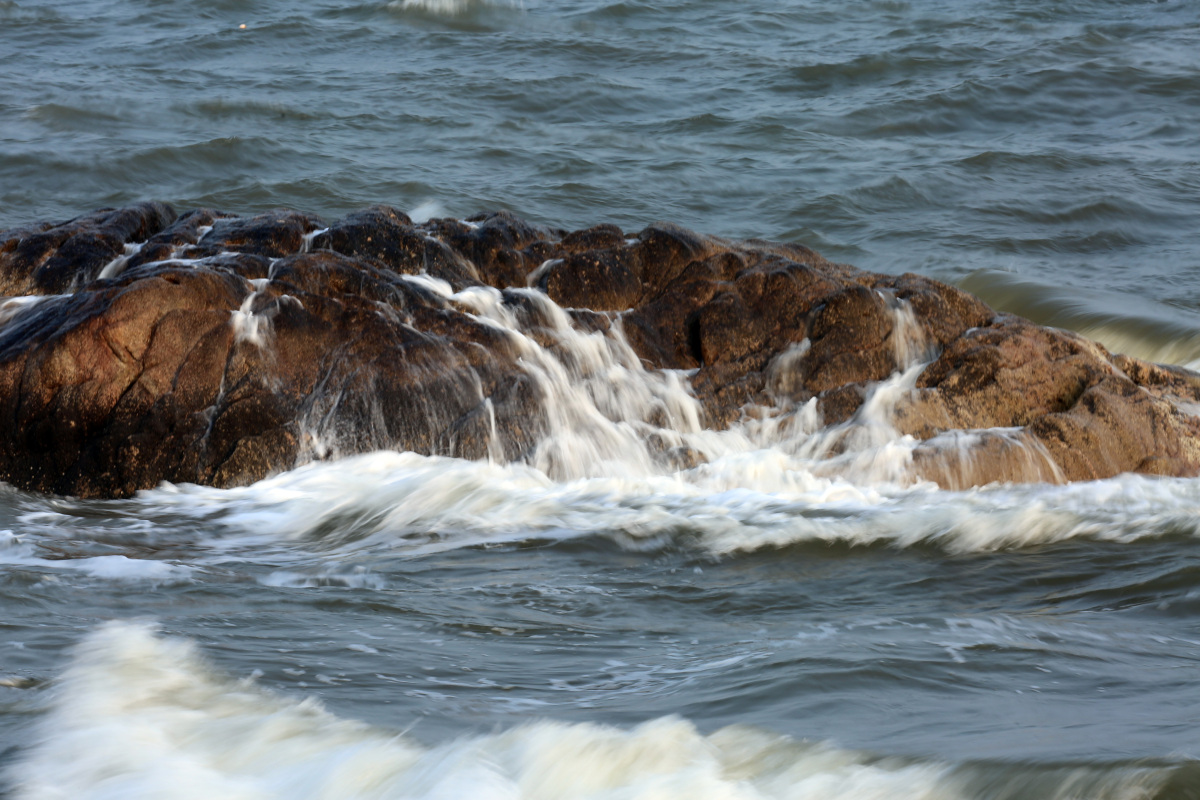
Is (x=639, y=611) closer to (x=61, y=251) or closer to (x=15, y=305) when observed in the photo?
(x=15, y=305)

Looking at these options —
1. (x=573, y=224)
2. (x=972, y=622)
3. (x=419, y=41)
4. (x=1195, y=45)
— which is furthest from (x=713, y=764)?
(x=1195, y=45)

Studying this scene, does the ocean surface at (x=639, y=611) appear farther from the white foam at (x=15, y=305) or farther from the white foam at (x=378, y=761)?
the white foam at (x=15, y=305)

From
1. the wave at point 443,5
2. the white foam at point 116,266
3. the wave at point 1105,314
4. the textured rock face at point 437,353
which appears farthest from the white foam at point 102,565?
the wave at point 443,5

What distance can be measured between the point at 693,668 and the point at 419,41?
15936 mm

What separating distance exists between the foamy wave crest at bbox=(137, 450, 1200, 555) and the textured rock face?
0.45 feet

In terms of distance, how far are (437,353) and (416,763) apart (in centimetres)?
283

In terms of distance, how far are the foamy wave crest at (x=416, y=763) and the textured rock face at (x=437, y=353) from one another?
229cm

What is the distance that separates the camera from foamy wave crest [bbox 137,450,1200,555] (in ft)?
15.2

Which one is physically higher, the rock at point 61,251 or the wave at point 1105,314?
the rock at point 61,251

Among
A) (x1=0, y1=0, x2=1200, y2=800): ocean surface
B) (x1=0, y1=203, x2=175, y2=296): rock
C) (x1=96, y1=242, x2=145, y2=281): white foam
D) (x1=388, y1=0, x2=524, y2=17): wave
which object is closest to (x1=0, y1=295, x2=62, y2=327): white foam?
(x1=0, y1=203, x2=175, y2=296): rock

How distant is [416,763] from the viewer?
2777 mm

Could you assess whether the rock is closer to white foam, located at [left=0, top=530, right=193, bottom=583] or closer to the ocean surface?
the ocean surface

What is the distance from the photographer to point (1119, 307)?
9094mm

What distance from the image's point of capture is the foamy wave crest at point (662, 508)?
4.64m
